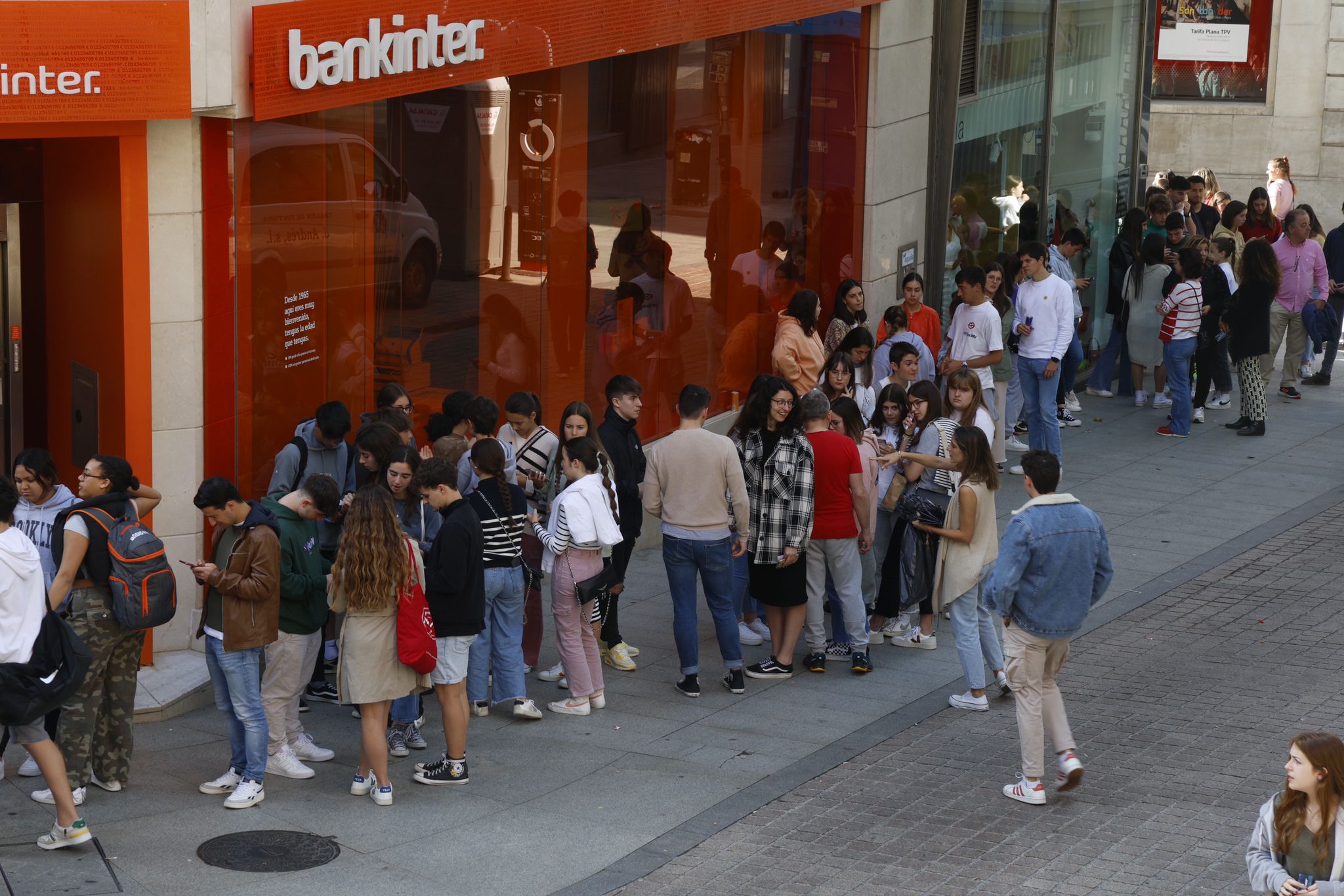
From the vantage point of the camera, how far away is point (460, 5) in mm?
10805

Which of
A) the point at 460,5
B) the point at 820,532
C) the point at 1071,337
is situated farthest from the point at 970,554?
the point at 1071,337

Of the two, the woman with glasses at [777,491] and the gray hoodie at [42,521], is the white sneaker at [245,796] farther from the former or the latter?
the woman with glasses at [777,491]

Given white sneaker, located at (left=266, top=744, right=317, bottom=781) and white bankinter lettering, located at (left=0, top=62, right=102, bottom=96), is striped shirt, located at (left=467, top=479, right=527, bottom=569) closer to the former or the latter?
white sneaker, located at (left=266, top=744, right=317, bottom=781)

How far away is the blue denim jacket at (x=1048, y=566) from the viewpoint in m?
8.48

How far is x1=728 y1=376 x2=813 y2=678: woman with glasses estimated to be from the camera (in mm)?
10109

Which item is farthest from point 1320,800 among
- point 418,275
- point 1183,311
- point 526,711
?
point 1183,311

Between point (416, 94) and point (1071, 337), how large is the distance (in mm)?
6747

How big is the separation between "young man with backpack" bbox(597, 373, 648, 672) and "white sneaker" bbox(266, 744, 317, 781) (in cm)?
205

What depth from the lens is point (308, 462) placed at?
32.2 ft

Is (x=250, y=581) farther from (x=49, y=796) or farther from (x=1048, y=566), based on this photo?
(x=1048, y=566)

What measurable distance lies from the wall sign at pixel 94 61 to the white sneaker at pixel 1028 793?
5.56 metres

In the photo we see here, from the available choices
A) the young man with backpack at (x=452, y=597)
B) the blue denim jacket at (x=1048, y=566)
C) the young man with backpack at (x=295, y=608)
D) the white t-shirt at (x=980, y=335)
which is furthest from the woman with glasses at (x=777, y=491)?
the white t-shirt at (x=980, y=335)

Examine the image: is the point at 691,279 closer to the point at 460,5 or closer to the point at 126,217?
the point at 460,5

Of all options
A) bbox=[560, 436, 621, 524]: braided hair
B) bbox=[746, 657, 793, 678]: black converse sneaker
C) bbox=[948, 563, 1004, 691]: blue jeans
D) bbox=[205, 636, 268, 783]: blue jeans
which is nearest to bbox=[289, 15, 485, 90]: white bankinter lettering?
bbox=[560, 436, 621, 524]: braided hair
